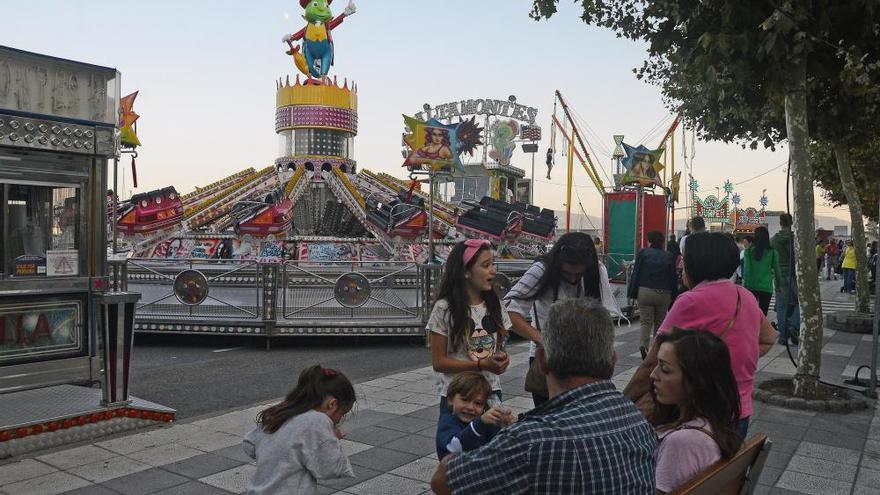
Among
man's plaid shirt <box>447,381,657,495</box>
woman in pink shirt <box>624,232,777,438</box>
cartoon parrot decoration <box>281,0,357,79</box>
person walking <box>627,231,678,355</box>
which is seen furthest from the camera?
cartoon parrot decoration <box>281,0,357,79</box>

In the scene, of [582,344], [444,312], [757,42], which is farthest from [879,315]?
[582,344]

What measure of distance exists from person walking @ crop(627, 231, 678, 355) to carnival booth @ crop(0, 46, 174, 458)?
19.4ft

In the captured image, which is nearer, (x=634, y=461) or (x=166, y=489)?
(x=634, y=461)

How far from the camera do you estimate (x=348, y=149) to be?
28.2 m

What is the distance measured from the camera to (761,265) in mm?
9945

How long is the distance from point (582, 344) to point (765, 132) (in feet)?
38.6

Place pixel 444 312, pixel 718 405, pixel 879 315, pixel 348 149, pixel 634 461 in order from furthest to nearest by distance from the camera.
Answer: pixel 348 149 → pixel 879 315 → pixel 444 312 → pixel 718 405 → pixel 634 461

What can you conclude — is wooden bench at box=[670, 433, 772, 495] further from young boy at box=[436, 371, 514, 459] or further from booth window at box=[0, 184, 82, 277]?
booth window at box=[0, 184, 82, 277]

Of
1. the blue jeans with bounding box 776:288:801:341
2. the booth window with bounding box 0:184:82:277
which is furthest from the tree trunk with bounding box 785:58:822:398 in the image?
the booth window with bounding box 0:184:82:277

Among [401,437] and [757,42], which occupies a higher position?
[757,42]

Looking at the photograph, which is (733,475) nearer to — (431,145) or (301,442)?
(301,442)

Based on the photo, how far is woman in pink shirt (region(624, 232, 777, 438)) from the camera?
3324mm

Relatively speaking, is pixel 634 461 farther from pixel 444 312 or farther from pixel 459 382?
pixel 444 312

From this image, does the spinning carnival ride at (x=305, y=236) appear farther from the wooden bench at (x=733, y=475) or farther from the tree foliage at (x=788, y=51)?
the wooden bench at (x=733, y=475)
